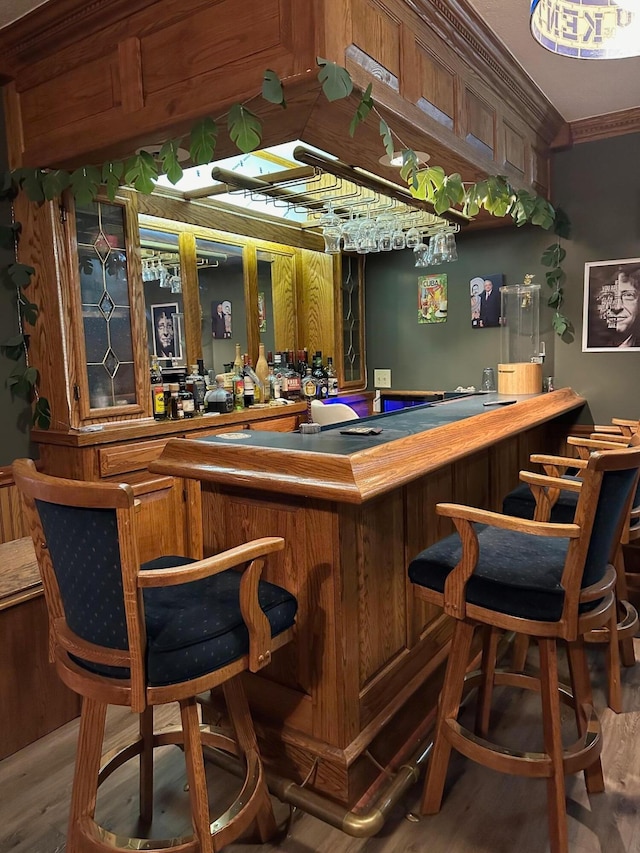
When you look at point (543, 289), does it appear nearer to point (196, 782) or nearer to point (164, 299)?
point (164, 299)

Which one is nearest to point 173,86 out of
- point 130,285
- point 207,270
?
point 130,285

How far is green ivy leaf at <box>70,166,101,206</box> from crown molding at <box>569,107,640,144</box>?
108 inches

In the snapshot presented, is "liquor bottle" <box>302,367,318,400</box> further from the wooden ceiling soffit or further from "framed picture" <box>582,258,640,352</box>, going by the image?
the wooden ceiling soffit

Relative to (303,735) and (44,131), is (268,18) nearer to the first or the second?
(44,131)

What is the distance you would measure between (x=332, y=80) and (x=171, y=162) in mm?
674

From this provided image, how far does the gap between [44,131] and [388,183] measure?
4.87 feet

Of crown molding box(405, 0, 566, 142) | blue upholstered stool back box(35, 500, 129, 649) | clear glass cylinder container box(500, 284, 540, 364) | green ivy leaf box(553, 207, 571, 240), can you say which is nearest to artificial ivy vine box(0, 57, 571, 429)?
crown molding box(405, 0, 566, 142)

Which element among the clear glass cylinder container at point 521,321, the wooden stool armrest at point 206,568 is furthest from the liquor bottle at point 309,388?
the wooden stool armrest at point 206,568

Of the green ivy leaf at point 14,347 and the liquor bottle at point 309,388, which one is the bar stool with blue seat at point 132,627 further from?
the liquor bottle at point 309,388

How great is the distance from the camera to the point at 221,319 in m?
4.09

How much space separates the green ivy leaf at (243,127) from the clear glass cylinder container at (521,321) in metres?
2.47

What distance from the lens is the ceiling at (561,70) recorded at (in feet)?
7.52

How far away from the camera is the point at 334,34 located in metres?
1.74

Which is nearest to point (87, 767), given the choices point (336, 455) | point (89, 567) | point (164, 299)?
point (89, 567)
